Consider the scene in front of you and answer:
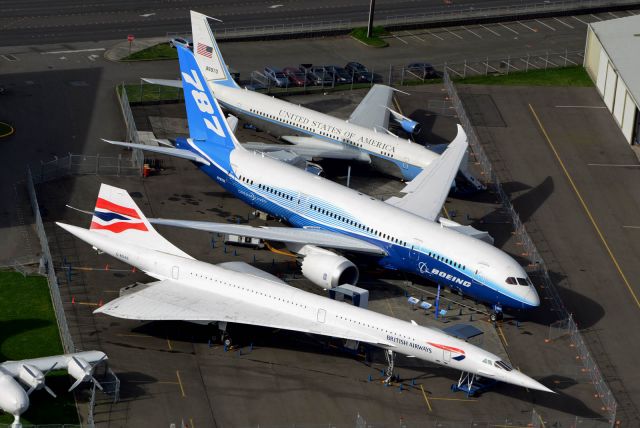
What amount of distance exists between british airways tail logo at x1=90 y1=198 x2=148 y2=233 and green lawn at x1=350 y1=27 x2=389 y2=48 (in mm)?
64565

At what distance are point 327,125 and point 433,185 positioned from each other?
50.0ft

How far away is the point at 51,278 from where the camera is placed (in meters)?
102

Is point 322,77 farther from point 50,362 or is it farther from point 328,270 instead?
point 50,362

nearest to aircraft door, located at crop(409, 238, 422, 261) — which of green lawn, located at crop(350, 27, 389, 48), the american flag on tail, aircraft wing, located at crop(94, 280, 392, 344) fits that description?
aircraft wing, located at crop(94, 280, 392, 344)

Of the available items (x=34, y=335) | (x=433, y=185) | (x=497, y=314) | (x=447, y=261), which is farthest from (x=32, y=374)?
(x=433, y=185)

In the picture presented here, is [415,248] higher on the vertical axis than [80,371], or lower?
higher

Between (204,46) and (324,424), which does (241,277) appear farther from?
(204,46)

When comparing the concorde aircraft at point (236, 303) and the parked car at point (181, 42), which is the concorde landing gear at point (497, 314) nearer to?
the concorde aircraft at point (236, 303)

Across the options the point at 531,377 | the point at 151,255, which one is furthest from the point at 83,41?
the point at 531,377

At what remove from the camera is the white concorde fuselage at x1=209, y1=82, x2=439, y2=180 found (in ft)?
394

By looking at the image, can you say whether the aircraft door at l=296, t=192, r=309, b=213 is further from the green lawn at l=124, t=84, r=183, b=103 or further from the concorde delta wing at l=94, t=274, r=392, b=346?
the green lawn at l=124, t=84, r=183, b=103

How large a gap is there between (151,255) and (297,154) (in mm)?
27113

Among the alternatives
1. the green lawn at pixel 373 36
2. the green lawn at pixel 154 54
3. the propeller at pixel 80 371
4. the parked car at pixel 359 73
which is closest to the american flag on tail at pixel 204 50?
the green lawn at pixel 154 54

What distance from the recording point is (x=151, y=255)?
97312 millimetres
